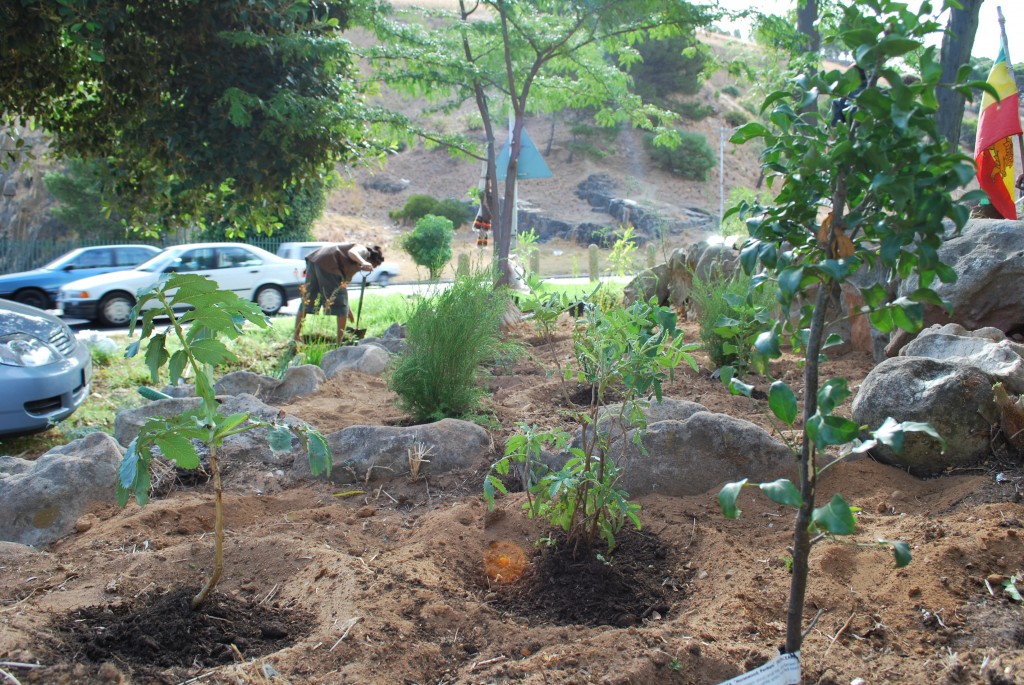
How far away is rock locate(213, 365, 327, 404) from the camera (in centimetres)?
619

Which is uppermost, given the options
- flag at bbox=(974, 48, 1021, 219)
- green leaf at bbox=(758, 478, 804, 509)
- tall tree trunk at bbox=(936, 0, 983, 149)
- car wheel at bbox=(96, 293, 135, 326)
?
tall tree trunk at bbox=(936, 0, 983, 149)

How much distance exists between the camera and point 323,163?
570 cm

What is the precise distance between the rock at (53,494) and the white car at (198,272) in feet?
32.6

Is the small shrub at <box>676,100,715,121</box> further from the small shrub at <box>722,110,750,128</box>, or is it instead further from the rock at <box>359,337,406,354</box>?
Answer: the rock at <box>359,337,406,354</box>

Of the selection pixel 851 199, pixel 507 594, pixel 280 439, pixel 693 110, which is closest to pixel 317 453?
pixel 280 439

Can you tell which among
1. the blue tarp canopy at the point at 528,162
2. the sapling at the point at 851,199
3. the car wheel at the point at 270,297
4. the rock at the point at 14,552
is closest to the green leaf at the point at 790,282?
the sapling at the point at 851,199

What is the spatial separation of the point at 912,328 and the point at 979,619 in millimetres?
1167

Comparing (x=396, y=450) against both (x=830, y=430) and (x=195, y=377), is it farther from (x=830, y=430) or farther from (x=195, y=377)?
(x=830, y=430)

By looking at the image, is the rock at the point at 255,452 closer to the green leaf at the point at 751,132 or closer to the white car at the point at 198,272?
the green leaf at the point at 751,132

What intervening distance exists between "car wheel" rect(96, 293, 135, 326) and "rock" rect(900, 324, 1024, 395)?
12986 millimetres

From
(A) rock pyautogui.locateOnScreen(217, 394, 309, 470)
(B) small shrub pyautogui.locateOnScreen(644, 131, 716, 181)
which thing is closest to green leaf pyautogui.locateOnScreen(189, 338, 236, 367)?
(A) rock pyautogui.locateOnScreen(217, 394, 309, 470)

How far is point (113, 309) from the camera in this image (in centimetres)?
1412

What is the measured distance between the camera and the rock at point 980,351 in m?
3.94

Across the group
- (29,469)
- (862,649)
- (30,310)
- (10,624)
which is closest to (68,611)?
(10,624)
